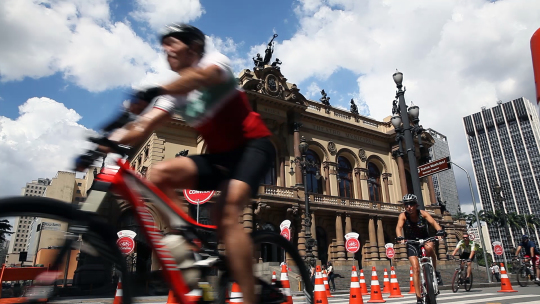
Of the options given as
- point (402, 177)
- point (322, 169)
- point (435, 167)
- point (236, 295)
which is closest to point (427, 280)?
point (236, 295)

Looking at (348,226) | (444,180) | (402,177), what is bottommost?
(348,226)

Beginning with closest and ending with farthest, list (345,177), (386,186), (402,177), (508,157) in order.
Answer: (345,177) < (402,177) < (386,186) < (508,157)

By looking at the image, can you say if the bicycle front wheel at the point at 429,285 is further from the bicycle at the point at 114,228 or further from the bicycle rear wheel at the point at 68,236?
the bicycle rear wheel at the point at 68,236

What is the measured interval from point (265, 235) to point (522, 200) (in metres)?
136

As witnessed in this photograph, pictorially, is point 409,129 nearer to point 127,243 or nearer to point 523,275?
point 523,275

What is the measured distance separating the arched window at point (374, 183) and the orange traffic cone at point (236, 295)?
30537 mm

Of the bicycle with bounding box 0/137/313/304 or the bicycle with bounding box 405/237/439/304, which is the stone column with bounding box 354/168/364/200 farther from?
the bicycle with bounding box 0/137/313/304

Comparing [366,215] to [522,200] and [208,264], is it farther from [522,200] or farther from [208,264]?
[522,200]

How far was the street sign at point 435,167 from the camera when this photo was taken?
10.7 m

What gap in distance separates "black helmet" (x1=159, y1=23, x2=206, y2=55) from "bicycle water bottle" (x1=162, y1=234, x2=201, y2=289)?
131cm

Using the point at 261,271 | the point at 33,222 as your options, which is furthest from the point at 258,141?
the point at 33,222

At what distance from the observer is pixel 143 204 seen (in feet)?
7.46

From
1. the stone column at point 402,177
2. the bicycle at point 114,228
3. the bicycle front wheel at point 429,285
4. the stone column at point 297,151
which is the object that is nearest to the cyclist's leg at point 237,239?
the bicycle at point 114,228

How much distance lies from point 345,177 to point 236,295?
1128 inches
